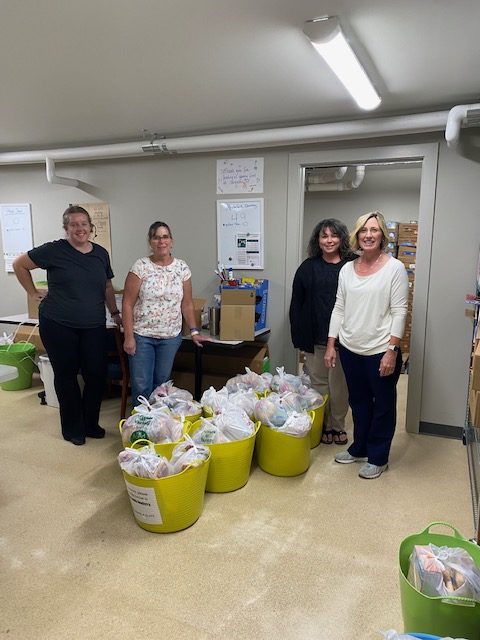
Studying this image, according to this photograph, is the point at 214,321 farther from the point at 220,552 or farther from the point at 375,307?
the point at 220,552

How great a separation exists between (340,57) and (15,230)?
388 cm

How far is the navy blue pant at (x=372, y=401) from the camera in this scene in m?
2.48

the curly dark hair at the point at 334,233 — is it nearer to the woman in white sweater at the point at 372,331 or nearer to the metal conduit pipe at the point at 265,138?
the woman in white sweater at the point at 372,331

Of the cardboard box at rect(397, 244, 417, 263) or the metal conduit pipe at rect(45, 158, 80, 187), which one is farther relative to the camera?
the cardboard box at rect(397, 244, 417, 263)

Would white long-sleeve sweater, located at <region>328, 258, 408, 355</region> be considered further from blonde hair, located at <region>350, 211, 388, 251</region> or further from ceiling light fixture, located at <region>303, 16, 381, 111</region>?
ceiling light fixture, located at <region>303, 16, 381, 111</region>

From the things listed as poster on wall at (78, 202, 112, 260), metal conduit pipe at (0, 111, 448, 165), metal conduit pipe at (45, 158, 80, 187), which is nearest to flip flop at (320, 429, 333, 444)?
metal conduit pipe at (0, 111, 448, 165)

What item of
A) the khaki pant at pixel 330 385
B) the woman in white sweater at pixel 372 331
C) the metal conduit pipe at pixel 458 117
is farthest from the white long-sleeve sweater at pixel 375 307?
the metal conduit pipe at pixel 458 117

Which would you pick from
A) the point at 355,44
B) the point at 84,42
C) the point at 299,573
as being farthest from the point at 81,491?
the point at 355,44

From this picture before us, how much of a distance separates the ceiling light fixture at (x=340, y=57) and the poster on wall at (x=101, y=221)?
2557 millimetres

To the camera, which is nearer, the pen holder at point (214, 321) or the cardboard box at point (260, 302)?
the pen holder at point (214, 321)

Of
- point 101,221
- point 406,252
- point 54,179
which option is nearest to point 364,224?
point 101,221

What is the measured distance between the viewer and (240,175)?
3576mm

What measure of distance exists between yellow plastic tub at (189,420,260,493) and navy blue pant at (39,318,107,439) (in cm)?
91

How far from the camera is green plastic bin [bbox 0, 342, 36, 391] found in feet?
13.0
